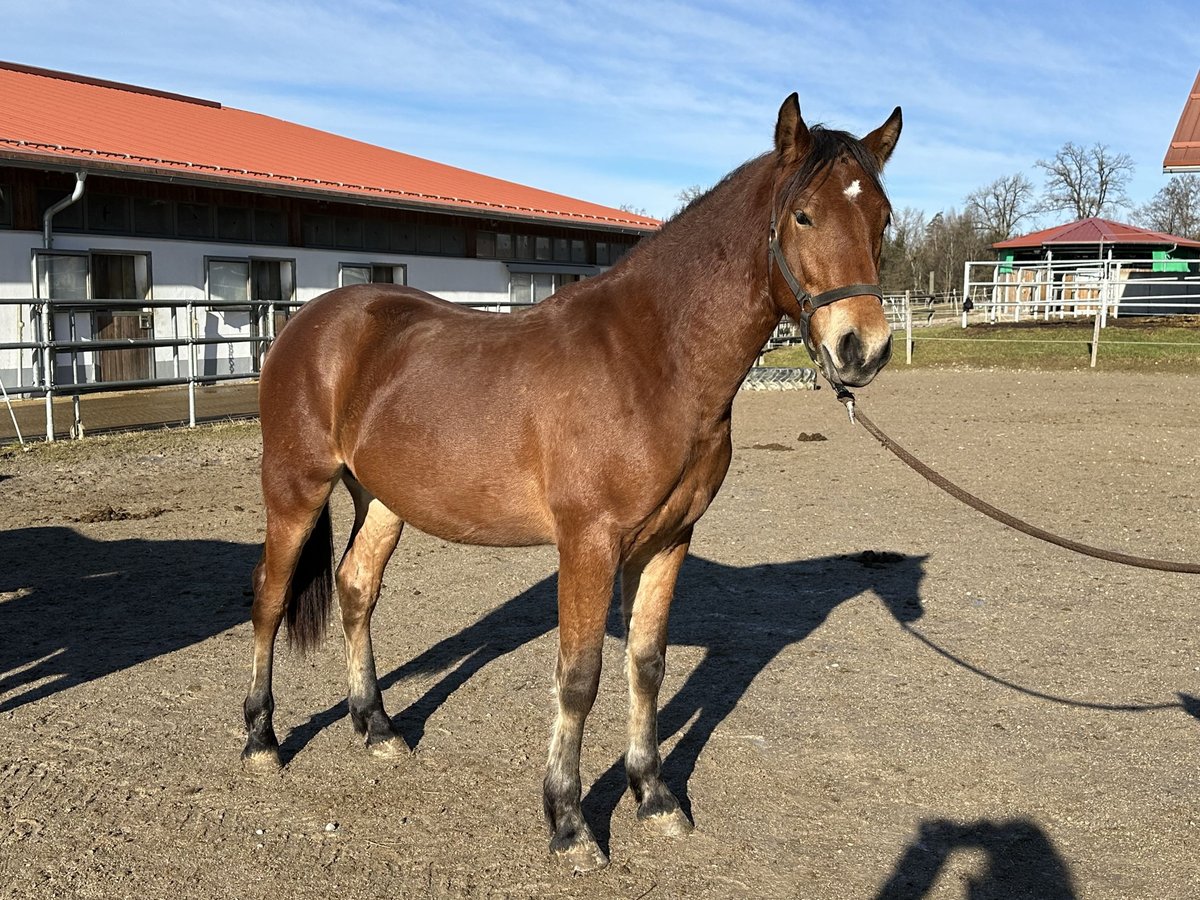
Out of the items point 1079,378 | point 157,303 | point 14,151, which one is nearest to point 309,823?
point 157,303

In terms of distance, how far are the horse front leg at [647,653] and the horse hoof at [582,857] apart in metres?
0.34

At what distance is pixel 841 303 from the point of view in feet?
9.87

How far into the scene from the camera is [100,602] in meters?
6.19

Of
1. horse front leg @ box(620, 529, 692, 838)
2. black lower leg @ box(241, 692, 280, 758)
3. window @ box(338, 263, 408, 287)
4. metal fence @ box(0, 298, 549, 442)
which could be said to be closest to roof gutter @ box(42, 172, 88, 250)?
metal fence @ box(0, 298, 549, 442)

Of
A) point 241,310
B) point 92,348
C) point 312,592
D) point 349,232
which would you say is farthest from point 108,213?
point 312,592

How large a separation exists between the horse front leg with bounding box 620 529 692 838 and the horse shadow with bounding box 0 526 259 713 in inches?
109

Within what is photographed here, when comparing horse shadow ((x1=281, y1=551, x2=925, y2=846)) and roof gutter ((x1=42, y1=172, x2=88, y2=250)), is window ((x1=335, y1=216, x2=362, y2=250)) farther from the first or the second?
horse shadow ((x1=281, y1=551, x2=925, y2=846))

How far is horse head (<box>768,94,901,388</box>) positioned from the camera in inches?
117

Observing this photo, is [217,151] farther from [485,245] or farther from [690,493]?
[690,493]

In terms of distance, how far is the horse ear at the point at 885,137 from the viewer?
3.28m

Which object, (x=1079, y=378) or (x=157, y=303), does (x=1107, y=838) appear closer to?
(x=157, y=303)

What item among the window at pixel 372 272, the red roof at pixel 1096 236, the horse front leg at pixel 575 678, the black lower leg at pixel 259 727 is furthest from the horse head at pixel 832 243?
the red roof at pixel 1096 236

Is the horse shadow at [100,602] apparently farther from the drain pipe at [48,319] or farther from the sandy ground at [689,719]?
the drain pipe at [48,319]

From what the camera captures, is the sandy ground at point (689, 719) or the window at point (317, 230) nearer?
the sandy ground at point (689, 719)
